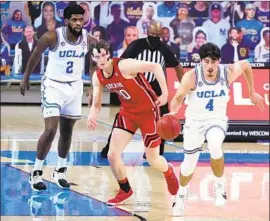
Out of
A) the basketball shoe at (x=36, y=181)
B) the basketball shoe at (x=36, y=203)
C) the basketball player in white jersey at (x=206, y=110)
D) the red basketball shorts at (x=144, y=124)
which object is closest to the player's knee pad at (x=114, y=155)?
the red basketball shorts at (x=144, y=124)

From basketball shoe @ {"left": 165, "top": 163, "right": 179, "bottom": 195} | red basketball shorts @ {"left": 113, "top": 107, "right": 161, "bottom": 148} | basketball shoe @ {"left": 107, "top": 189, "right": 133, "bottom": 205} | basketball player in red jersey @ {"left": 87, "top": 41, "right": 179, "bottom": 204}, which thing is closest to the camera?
basketball player in red jersey @ {"left": 87, "top": 41, "right": 179, "bottom": 204}

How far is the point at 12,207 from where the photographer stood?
30.9 feet

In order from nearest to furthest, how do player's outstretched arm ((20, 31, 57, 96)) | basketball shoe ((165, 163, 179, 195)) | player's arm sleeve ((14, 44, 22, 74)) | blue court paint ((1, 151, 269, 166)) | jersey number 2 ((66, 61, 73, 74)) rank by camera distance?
1. basketball shoe ((165, 163, 179, 195))
2. player's outstretched arm ((20, 31, 57, 96))
3. jersey number 2 ((66, 61, 73, 74))
4. blue court paint ((1, 151, 269, 166))
5. player's arm sleeve ((14, 44, 22, 74))

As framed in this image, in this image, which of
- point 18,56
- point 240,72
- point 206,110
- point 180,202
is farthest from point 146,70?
point 18,56

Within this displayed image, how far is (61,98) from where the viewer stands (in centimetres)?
1035

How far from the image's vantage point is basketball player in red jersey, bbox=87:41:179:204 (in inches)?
365

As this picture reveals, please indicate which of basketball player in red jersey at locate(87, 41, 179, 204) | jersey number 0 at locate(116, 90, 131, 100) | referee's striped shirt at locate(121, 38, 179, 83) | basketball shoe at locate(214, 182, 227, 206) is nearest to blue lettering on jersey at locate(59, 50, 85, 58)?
basketball player in red jersey at locate(87, 41, 179, 204)

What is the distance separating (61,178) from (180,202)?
6.32 feet

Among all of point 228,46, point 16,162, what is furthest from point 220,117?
point 228,46

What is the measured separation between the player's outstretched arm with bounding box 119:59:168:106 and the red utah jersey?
62 millimetres

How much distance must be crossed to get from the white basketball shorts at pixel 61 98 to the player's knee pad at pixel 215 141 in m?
1.98

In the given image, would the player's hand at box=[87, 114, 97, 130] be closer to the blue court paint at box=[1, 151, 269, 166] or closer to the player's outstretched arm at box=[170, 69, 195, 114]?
the player's outstretched arm at box=[170, 69, 195, 114]

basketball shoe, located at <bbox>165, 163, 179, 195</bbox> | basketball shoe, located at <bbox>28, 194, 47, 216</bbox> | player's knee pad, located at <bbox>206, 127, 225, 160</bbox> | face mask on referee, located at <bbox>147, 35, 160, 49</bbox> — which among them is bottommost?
basketball shoe, located at <bbox>28, 194, 47, 216</bbox>

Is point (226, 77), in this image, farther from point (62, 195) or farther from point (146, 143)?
point (62, 195)
